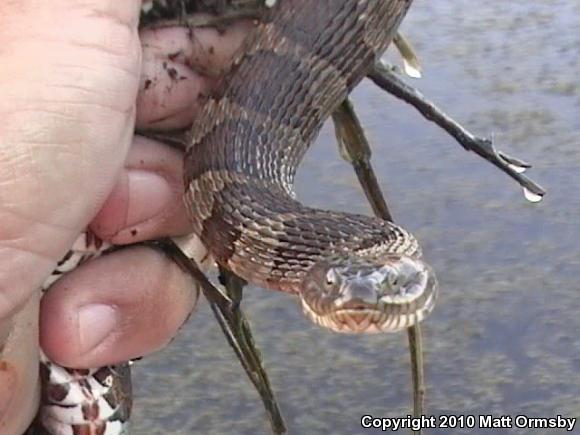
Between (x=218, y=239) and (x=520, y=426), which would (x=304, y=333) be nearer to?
(x=520, y=426)

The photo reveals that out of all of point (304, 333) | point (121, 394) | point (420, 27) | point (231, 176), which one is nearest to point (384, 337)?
point (304, 333)

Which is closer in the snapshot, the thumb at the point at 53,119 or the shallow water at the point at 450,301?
the thumb at the point at 53,119

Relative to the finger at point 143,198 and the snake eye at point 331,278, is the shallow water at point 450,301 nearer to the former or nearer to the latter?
the finger at point 143,198

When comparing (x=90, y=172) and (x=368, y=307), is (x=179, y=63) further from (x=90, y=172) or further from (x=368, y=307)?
(x=368, y=307)

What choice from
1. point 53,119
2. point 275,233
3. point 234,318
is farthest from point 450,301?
point 53,119

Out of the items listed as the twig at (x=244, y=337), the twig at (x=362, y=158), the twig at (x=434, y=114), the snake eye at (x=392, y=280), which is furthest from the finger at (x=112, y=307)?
the snake eye at (x=392, y=280)

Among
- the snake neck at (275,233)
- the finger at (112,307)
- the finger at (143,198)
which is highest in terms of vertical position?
the snake neck at (275,233)

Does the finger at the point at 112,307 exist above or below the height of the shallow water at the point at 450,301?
above
